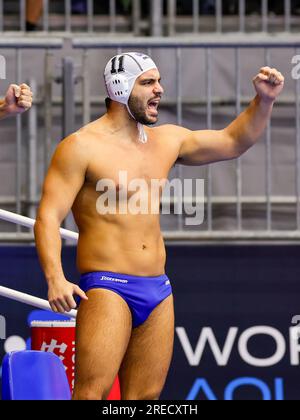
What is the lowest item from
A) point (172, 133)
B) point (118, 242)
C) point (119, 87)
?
point (118, 242)

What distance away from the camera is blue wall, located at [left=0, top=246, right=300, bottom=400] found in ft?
29.5

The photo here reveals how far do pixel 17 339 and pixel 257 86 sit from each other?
3150 mm

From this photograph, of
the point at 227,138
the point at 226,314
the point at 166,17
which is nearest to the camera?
the point at 227,138

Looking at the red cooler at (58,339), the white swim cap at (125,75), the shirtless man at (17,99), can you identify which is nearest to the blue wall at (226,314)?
the red cooler at (58,339)

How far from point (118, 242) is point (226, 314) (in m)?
2.72

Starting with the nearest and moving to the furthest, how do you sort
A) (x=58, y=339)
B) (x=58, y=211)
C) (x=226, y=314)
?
(x=58, y=211)
(x=58, y=339)
(x=226, y=314)

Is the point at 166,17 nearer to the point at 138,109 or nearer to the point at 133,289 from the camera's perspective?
the point at 138,109

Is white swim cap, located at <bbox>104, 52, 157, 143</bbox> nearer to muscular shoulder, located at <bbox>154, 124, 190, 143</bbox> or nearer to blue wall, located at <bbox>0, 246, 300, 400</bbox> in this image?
muscular shoulder, located at <bbox>154, 124, 190, 143</bbox>

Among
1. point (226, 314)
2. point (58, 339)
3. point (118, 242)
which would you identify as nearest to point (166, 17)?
point (226, 314)

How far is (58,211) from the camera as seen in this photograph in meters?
6.36

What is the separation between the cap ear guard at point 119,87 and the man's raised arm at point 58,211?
291mm

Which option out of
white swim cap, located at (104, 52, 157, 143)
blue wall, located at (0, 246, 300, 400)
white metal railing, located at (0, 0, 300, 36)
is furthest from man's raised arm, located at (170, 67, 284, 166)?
white metal railing, located at (0, 0, 300, 36)

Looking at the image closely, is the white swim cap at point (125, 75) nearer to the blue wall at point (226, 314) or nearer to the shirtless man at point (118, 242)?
the shirtless man at point (118, 242)
